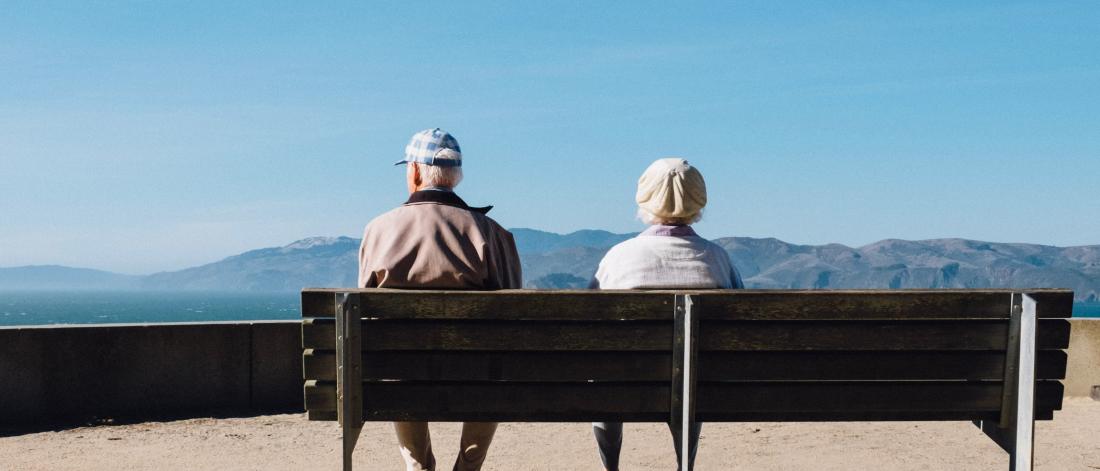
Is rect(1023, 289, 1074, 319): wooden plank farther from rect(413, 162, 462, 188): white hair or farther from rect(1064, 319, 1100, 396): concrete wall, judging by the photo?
rect(1064, 319, 1100, 396): concrete wall

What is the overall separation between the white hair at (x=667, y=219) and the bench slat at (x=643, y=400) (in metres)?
0.79

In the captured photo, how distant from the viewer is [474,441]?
4.51 m

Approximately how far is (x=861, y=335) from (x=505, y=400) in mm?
1330

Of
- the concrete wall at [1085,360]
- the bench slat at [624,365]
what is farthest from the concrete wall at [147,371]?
the concrete wall at [1085,360]

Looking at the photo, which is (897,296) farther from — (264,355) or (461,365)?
(264,355)

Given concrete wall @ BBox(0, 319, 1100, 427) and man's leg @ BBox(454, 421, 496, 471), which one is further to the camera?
concrete wall @ BBox(0, 319, 1100, 427)

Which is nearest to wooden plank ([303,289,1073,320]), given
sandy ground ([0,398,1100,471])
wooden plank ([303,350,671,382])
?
wooden plank ([303,350,671,382])

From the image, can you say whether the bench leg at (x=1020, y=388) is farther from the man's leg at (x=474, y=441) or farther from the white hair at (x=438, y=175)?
the white hair at (x=438, y=175)

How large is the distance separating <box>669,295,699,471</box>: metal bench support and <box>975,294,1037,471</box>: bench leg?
1.22 m

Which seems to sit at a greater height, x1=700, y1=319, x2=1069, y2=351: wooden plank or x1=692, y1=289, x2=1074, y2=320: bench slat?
x1=692, y1=289, x2=1074, y2=320: bench slat

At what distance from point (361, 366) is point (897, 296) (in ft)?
6.42

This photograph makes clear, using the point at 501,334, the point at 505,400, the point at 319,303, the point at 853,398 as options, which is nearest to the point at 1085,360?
the point at 853,398

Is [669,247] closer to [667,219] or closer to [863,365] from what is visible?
[667,219]

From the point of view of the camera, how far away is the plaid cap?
14.6 ft
